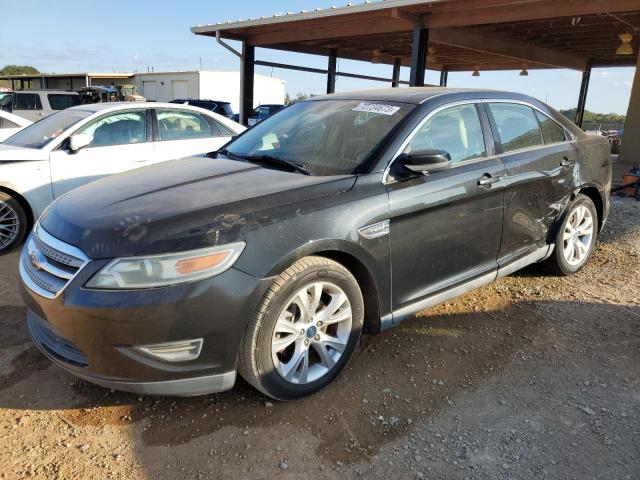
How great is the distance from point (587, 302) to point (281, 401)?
273 cm

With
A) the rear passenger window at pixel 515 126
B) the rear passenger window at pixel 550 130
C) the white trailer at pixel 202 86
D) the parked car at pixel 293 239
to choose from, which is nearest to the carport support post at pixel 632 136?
the rear passenger window at pixel 550 130

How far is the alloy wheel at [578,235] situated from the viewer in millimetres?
4430

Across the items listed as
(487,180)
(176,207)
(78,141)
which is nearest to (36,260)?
(176,207)

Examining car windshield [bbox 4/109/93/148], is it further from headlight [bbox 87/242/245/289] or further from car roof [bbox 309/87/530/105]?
headlight [bbox 87/242/245/289]

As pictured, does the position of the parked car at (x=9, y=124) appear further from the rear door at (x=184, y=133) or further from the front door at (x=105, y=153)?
the rear door at (x=184, y=133)

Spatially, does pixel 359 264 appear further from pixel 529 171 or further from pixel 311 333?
pixel 529 171

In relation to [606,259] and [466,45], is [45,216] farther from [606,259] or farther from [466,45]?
[466,45]

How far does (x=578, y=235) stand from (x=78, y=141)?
5.14m

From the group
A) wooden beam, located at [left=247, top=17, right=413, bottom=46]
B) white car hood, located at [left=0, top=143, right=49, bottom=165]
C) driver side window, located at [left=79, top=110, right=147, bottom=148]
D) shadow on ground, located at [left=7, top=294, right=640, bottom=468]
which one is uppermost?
wooden beam, located at [left=247, top=17, right=413, bottom=46]

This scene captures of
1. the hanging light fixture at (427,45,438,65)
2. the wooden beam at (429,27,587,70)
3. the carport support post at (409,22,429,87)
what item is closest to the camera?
Result: the carport support post at (409,22,429,87)

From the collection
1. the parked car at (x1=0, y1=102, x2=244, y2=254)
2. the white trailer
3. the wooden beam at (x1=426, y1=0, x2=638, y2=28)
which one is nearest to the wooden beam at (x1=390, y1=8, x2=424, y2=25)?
the wooden beam at (x1=426, y1=0, x2=638, y2=28)

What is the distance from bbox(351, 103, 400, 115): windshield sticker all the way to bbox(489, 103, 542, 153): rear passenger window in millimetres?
859

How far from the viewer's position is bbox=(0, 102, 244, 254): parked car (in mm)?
5324

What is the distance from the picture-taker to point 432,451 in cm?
243
